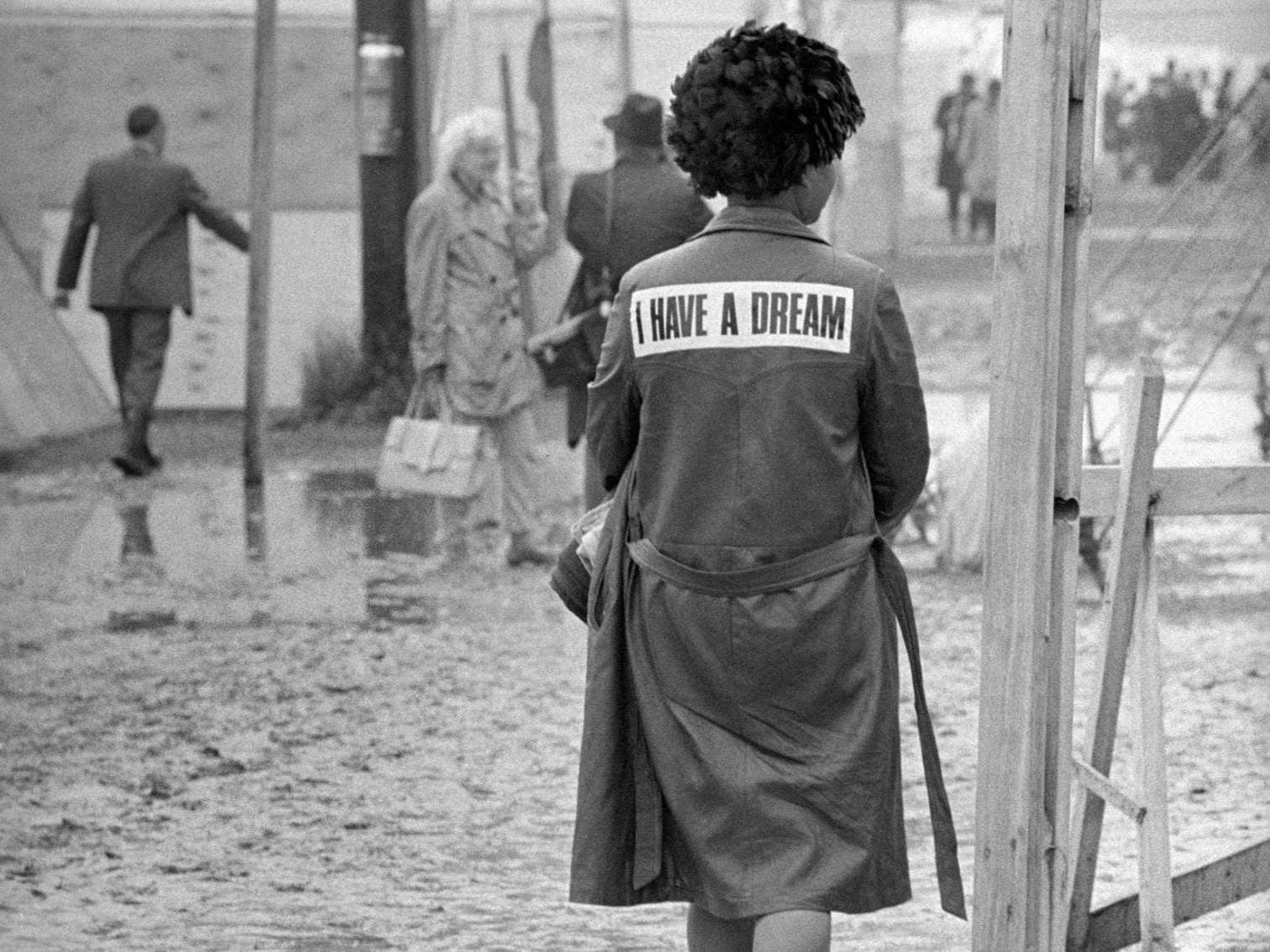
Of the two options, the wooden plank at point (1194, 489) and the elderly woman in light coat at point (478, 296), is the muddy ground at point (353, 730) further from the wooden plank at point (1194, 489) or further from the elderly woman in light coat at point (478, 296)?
the wooden plank at point (1194, 489)

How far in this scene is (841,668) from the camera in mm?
4105

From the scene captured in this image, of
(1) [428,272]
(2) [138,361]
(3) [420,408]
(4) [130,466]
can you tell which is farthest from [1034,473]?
(2) [138,361]

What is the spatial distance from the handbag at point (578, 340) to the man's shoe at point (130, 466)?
4315 millimetres

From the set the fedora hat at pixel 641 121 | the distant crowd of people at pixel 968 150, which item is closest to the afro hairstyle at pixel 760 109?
the fedora hat at pixel 641 121

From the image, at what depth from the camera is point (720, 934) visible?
4.29 metres

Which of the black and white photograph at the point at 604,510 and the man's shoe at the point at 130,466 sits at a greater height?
the black and white photograph at the point at 604,510

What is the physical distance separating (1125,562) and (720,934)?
896mm

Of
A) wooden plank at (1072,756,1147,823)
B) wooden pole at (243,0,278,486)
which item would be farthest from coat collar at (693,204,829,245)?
wooden pole at (243,0,278,486)

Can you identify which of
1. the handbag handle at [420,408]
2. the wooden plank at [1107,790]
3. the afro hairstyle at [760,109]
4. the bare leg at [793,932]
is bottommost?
the handbag handle at [420,408]

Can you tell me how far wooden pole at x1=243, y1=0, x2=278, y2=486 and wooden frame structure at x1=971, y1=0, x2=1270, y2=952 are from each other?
389 inches

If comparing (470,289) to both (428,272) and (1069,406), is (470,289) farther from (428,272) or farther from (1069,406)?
(1069,406)

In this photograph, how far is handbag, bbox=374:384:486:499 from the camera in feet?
36.0

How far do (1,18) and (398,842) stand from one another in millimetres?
12912

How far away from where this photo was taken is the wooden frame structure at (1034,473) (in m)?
3.89
